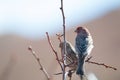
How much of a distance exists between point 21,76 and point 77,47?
3680 millimetres

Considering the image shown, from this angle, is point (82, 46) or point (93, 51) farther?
point (93, 51)

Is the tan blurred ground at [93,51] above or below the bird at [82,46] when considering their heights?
below

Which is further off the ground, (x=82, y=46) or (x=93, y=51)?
(x=82, y=46)

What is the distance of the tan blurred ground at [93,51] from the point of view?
23.5 ft

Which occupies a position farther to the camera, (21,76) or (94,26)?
(94,26)

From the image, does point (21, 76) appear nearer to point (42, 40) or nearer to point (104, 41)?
point (42, 40)

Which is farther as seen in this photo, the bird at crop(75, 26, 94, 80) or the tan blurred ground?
the tan blurred ground

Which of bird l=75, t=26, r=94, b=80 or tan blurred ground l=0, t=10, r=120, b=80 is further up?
bird l=75, t=26, r=94, b=80

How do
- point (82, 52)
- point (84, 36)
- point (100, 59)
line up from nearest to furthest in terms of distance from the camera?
point (82, 52) → point (84, 36) → point (100, 59)

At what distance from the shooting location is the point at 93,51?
28.6 ft

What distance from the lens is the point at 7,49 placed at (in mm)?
8570

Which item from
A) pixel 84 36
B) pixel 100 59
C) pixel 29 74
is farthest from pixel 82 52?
pixel 100 59

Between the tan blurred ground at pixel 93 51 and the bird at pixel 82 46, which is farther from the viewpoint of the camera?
the tan blurred ground at pixel 93 51

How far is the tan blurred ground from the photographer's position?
717cm
